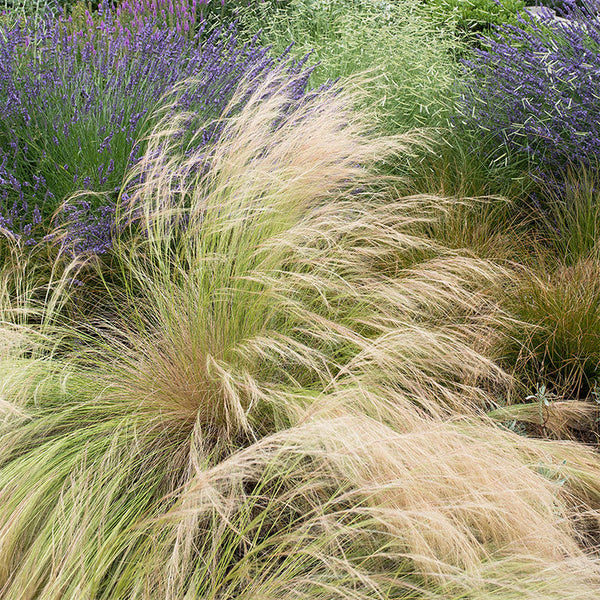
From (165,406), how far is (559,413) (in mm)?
1212

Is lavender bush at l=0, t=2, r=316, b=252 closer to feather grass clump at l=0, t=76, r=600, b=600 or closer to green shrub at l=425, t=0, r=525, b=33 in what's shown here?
feather grass clump at l=0, t=76, r=600, b=600

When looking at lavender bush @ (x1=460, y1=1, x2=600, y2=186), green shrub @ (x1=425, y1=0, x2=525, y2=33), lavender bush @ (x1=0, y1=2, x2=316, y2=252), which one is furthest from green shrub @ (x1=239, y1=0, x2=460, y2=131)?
green shrub @ (x1=425, y1=0, x2=525, y2=33)

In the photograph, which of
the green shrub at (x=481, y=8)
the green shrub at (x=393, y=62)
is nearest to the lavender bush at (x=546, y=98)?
the green shrub at (x=393, y=62)

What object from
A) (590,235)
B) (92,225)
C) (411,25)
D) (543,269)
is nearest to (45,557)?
(92,225)

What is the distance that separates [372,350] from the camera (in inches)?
62.8

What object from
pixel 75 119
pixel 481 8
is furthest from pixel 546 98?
pixel 481 8

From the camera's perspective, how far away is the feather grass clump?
129 centimetres

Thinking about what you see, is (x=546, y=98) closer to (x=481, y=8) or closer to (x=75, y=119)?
(x=75, y=119)

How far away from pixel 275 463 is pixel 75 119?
1740 millimetres

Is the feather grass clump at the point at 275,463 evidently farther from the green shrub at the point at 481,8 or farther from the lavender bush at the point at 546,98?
the green shrub at the point at 481,8

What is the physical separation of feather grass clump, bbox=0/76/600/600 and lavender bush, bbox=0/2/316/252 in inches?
12.5

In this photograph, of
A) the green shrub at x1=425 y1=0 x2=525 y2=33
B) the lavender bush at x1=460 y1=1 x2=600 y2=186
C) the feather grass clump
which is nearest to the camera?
the feather grass clump

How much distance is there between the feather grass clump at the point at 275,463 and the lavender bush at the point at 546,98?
126cm

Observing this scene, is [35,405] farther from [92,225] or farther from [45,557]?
[92,225]
